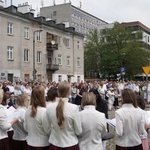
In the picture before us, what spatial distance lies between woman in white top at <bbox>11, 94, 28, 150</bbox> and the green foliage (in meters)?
54.0

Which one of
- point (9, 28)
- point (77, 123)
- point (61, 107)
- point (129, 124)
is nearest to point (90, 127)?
point (77, 123)

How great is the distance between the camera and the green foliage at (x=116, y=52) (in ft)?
191

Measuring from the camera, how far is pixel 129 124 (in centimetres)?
451

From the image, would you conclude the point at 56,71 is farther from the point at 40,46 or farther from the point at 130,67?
the point at 130,67

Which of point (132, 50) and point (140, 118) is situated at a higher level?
point (132, 50)

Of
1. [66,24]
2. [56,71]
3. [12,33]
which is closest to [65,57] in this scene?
[56,71]


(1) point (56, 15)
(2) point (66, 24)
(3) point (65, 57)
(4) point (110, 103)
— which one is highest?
(1) point (56, 15)

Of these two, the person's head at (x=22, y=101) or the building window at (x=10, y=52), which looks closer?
the person's head at (x=22, y=101)

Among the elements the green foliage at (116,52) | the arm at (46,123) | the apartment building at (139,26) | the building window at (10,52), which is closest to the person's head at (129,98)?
the arm at (46,123)

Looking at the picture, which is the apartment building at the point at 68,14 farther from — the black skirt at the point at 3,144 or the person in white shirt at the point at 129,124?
the person in white shirt at the point at 129,124

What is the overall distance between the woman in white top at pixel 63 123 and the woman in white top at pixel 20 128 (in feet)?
2.78

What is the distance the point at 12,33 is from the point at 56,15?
47.0m

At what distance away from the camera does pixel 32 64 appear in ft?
125

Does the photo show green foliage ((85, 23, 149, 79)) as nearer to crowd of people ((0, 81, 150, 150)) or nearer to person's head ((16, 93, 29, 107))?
person's head ((16, 93, 29, 107))
